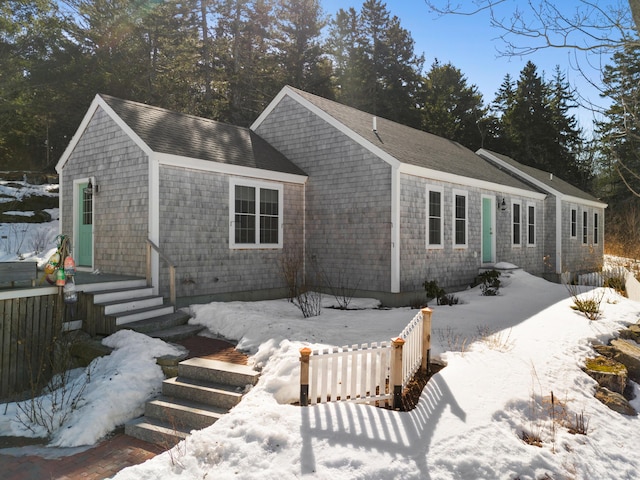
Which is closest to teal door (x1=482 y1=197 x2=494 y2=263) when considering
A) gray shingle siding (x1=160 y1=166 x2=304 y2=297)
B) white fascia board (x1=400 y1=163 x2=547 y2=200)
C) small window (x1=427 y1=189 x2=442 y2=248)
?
white fascia board (x1=400 y1=163 x2=547 y2=200)

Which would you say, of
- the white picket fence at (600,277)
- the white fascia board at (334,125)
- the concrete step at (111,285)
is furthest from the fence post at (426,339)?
the white picket fence at (600,277)

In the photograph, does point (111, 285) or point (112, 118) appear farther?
point (112, 118)

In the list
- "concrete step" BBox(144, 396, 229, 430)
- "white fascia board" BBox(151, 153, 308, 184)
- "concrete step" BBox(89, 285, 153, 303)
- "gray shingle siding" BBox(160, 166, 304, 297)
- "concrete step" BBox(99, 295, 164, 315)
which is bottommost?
"concrete step" BBox(144, 396, 229, 430)

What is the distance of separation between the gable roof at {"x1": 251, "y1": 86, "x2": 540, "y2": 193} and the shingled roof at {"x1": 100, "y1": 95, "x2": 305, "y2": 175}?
70.0 inches

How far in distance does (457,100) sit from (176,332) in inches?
1326

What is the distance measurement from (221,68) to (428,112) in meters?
15.5

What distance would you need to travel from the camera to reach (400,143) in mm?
13664

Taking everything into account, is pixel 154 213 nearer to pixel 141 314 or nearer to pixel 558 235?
pixel 141 314

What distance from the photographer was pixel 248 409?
5.00 meters

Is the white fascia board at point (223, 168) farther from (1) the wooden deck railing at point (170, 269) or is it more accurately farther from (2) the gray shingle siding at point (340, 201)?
(1) the wooden deck railing at point (170, 269)

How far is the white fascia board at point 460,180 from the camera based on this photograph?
38.5 ft

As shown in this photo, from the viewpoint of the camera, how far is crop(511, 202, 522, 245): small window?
16.8m

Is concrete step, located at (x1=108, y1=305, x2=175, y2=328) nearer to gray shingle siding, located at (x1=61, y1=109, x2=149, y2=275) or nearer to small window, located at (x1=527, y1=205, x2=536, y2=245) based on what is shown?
gray shingle siding, located at (x1=61, y1=109, x2=149, y2=275)

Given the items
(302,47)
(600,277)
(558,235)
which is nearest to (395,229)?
(600,277)
